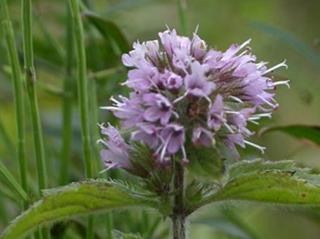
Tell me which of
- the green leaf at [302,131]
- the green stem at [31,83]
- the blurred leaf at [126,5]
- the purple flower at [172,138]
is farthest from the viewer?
the blurred leaf at [126,5]

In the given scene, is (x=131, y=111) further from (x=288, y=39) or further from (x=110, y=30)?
(x=288, y=39)

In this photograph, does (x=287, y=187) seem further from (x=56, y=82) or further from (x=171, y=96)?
(x=56, y=82)

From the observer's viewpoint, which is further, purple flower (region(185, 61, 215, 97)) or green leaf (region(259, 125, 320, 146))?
green leaf (region(259, 125, 320, 146))

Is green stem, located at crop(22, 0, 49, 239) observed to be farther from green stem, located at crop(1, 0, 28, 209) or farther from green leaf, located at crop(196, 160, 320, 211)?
green leaf, located at crop(196, 160, 320, 211)

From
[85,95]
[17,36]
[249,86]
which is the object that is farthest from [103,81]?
[249,86]

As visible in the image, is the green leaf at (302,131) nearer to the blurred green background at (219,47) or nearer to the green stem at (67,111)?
the blurred green background at (219,47)

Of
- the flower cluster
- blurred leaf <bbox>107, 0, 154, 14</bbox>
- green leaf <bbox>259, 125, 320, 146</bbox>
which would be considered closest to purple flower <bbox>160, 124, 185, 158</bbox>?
the flower cluster

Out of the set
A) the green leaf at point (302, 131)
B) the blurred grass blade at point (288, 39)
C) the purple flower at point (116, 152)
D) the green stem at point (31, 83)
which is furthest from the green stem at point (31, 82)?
the blurred grass blade at point (288, 39)

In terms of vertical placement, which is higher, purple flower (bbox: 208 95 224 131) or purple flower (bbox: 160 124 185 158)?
purple flower (bbox: 208 95 224 131)
